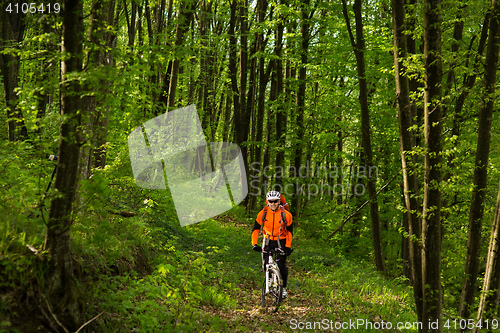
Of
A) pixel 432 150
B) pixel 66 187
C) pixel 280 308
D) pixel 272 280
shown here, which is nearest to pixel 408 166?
pixel 432 150

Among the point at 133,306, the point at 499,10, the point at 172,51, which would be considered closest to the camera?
the point at 172,51

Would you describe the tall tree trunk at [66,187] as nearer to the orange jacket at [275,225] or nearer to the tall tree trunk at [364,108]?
the orange jacket at [275,225]

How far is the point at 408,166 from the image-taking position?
6.12 m

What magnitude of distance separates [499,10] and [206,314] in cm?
736

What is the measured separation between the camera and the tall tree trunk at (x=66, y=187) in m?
4.29

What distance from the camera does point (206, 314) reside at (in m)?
6.79

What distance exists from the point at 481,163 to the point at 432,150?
215cm

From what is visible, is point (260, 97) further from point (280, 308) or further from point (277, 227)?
point (280, 308)

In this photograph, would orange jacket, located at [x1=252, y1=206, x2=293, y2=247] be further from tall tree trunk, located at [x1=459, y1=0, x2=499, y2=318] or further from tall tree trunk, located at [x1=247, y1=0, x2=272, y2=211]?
tall tree trunk, located at [x1=247, y1=0, x2=272, y2=211]

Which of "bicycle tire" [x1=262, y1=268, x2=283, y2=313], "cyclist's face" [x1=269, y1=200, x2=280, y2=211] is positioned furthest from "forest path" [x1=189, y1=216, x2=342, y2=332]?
"cyclist's face" [x1=269, y1=200, x2=280, y2=211]

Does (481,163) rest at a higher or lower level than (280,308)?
higher

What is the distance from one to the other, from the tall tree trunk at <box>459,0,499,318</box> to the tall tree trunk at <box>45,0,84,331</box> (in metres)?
6.13

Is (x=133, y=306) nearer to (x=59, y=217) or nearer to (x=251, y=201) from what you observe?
(x=59, y=217)

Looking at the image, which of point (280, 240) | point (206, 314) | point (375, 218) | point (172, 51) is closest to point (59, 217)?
point (172, 51)
